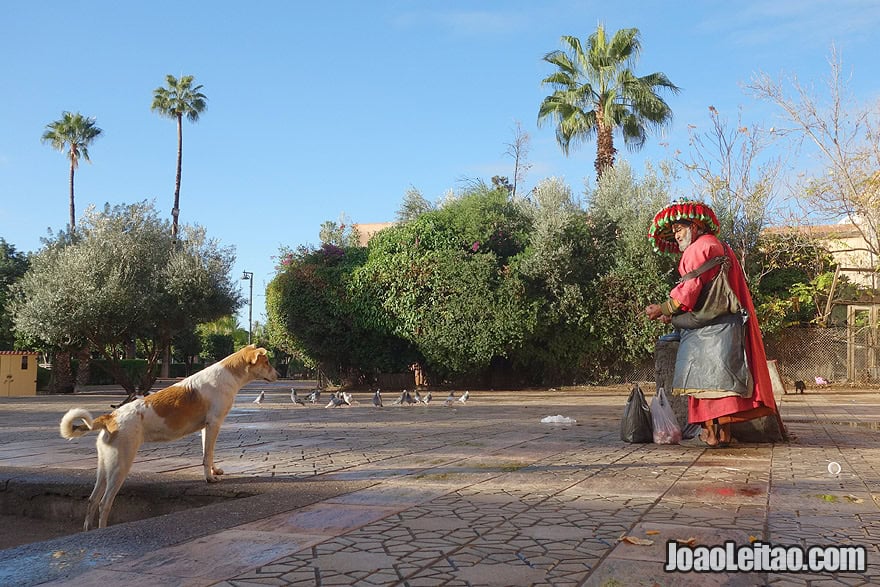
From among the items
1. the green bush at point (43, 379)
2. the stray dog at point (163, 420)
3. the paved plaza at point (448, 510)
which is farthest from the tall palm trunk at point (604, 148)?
the green bush at point (43, 379)

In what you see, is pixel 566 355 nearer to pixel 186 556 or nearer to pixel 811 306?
pixel 811 306

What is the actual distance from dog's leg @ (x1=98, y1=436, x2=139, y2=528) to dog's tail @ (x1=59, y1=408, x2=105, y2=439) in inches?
6.4

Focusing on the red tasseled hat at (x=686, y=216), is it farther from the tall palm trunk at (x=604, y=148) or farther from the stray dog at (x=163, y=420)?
the tall palm trunk at (x=604, y=148)

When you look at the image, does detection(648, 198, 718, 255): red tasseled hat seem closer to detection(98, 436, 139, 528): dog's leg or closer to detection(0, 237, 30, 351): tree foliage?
detection(98, 436, 139, 528): dog's leg

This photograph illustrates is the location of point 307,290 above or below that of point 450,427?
above

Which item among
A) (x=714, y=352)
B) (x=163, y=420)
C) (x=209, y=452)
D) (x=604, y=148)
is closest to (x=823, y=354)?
(x=604, y=148)

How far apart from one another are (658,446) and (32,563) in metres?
5.55

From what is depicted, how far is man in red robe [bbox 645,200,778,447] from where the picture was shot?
21.3 feet

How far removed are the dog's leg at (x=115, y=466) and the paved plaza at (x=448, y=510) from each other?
18.2 inches

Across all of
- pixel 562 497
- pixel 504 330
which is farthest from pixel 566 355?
pixel 562 497

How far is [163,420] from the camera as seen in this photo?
496cm

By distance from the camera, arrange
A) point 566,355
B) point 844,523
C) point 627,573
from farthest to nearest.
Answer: point 566,355
point 844,523
point 627,573

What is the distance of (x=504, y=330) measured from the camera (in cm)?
2222

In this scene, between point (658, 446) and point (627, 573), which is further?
point (658, 446)
